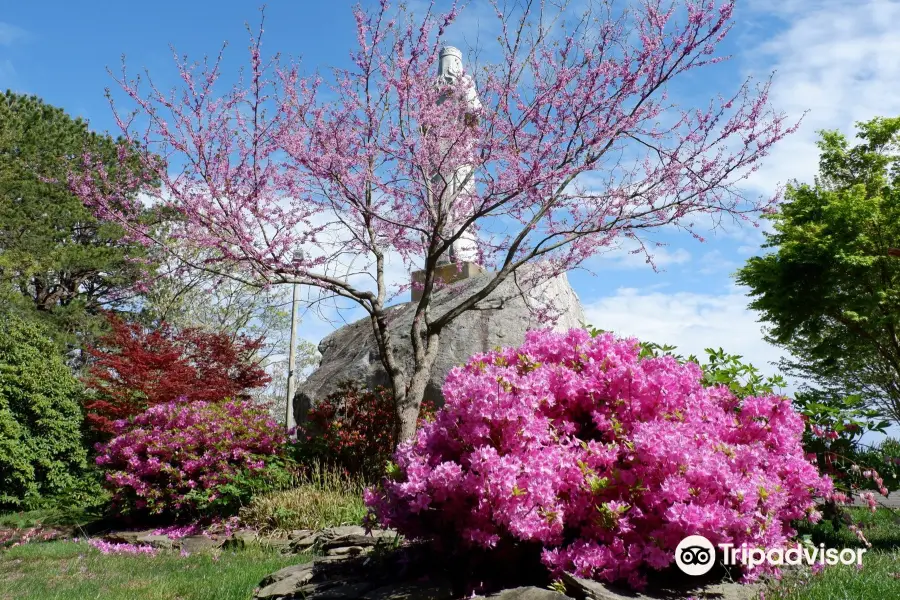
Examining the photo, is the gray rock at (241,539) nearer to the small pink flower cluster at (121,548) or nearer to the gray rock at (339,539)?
the gray rock at (339,539)

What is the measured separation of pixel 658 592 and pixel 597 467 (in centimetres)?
70

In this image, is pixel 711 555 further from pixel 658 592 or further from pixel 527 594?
pixel 527 594

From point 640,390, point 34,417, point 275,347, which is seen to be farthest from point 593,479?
point 275,347

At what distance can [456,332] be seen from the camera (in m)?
9.77

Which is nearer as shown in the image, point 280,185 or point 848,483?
point 848,483

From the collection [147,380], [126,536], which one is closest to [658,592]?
[126,536]

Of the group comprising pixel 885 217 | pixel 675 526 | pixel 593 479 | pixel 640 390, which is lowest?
pixel 675 526

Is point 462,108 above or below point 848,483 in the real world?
above

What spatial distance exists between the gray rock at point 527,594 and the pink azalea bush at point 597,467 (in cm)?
21

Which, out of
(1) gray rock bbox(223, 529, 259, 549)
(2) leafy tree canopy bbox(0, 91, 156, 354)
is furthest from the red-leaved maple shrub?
(2) leafy tree canopy bbox(0, 91, 156, 354)

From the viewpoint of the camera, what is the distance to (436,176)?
7977mm

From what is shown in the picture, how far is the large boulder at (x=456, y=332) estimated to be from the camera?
9.55m

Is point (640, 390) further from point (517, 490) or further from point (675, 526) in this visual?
point (517, 490)

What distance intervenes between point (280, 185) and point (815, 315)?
16129mm
